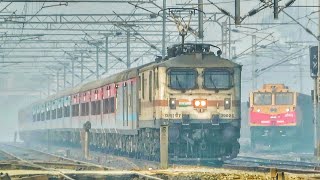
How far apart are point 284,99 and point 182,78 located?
1931cm

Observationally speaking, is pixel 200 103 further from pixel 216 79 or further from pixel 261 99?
pixel 261 99

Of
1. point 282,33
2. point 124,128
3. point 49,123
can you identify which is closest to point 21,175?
point 124,128

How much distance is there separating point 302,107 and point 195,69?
71.1 feet

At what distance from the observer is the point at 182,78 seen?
86.7 ft

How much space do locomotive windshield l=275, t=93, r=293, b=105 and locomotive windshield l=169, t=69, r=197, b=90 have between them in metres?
19.0

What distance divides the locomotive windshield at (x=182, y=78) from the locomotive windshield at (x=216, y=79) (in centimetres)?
43

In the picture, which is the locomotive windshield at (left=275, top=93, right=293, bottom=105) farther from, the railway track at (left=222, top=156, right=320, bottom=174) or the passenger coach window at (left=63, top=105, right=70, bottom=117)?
the railway track at (left=222, top=156, right=320, bottom=174)

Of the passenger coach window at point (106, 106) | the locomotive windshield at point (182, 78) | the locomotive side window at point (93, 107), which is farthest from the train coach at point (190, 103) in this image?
the locomotive side window at point (93, 107)

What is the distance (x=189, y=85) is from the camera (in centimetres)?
2638

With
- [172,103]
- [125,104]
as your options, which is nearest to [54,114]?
[125,104]

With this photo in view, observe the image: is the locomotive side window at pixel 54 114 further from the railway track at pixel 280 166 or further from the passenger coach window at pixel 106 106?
the railway track at pixel 280 166

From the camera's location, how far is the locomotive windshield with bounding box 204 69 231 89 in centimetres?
2645

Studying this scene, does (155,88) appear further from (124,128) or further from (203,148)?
(124,128)

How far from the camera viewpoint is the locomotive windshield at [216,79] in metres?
26.5
